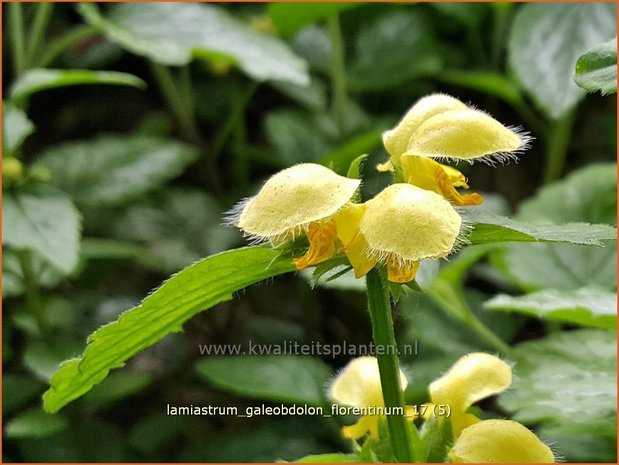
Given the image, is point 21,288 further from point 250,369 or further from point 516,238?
point 516,238

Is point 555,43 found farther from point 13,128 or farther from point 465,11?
point 13,128

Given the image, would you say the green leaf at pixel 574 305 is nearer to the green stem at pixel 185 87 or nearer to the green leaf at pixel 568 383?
the green leaf at pixel 568 383

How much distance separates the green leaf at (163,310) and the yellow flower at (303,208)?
0.04 ft

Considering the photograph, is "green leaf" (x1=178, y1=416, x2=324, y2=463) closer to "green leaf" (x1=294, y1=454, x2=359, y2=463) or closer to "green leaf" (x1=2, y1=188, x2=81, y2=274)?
"green leaf" (x1=2, y1=188, x2=81, y2=274)

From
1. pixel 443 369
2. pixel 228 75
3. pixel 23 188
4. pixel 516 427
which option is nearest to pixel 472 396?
pixel 516 427

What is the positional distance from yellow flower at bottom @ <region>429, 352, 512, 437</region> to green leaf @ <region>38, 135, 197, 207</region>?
1.99 feet

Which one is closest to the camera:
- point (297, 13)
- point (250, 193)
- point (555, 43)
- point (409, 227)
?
point (409, 227)

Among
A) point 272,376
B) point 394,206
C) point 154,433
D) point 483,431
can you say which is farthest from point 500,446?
point 154,433

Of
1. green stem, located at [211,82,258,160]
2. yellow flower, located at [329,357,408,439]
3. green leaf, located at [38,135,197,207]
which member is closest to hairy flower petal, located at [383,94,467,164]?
yellow flower, located at [329,357,408,439]

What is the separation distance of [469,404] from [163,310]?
16 centimetres

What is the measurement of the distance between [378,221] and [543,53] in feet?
2.03

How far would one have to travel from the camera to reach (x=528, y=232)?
0.33 meters

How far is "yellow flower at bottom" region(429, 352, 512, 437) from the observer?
406 mm

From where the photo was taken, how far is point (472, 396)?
0.41 meters
